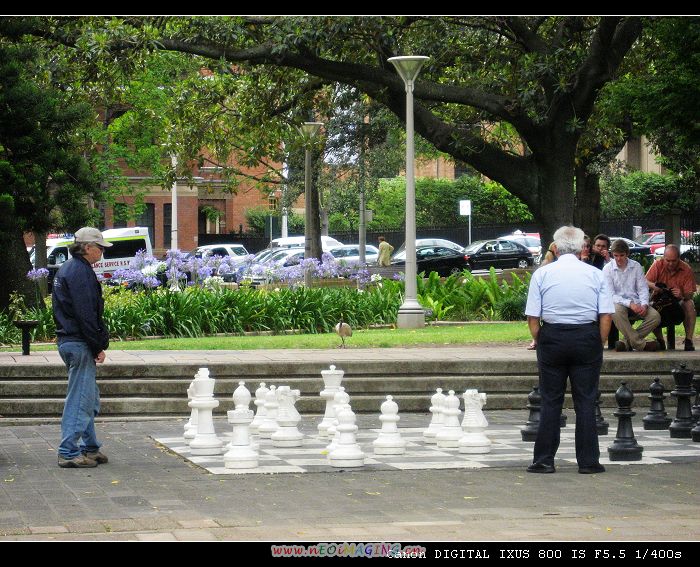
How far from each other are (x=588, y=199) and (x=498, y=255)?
630 inches

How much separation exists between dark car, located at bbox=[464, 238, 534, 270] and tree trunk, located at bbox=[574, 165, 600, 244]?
14743mm

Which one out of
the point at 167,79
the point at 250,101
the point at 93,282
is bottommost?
the point at 93,282

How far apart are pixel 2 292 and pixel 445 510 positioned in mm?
15929

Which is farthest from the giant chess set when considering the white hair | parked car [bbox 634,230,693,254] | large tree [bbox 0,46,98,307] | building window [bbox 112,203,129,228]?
building window [bbox 112,203,129,228]

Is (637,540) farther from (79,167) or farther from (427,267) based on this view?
(427,267)

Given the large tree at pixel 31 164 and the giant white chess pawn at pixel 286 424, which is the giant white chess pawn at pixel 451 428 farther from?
the large tree at pixel 31 164

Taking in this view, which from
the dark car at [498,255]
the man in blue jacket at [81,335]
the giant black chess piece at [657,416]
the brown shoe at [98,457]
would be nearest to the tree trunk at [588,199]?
the dark car at [498,255]

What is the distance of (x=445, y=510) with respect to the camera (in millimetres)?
7426

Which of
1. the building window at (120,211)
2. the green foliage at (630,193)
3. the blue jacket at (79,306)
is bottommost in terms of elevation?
the blue jacket at (79,306)

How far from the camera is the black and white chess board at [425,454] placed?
934 centimetres

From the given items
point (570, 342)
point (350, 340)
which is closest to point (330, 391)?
point (570, 342)

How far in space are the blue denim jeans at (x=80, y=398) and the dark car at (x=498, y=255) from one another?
34917 mm

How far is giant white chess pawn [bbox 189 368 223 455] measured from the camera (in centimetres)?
978

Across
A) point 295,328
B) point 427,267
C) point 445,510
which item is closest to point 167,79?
point 427,267
